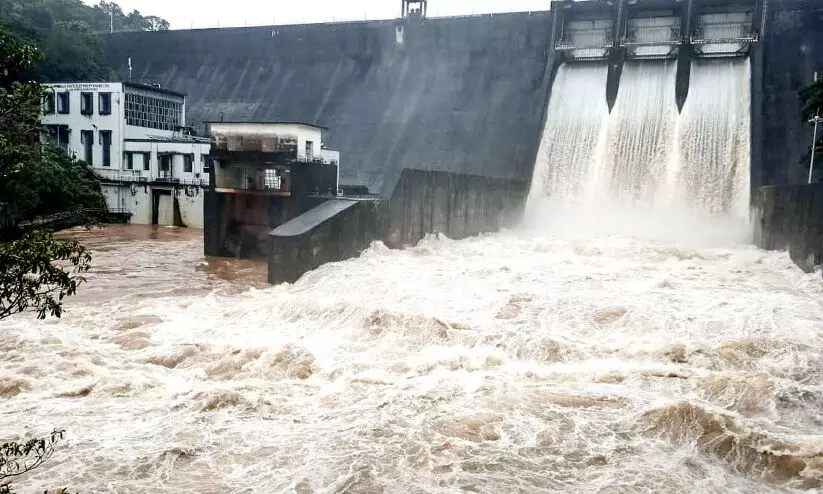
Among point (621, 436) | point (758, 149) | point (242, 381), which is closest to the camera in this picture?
point (621, 436)

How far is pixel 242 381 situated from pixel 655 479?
4.77 meters

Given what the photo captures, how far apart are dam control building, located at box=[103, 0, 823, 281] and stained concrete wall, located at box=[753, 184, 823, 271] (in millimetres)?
2766

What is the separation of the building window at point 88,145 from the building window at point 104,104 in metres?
1.00

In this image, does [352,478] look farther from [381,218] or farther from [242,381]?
[381,218]

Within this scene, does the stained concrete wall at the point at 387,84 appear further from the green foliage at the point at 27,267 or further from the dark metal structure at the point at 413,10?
the green foliage at the point at 27,267

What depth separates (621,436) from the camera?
6.88m

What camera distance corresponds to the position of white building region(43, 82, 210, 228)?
87.9ft

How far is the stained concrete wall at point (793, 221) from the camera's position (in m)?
13.7

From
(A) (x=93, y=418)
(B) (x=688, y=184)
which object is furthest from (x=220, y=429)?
(B) (x=688, y=184)

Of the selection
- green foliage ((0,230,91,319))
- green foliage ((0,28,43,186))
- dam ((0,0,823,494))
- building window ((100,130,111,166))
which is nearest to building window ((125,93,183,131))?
building window ((100,130,111,166))

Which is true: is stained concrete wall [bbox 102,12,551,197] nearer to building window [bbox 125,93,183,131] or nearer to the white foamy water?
building window [bbox 125,93,183,131]

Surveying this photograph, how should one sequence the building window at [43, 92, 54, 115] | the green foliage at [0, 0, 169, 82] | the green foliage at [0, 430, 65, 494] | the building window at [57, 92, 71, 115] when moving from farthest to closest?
the green foliage at [0, 0, 169, 82] → the building window at [57, 92, 71, 115] → the building window at [43, 92, 54, 115] → the green foliage at [0, 430, 65, 494]

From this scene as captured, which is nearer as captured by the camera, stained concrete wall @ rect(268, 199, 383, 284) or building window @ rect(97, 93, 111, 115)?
stained concrete wall @ rect(268, 199, 383, 284)

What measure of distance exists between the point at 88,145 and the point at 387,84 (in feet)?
42.8
